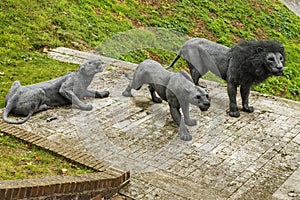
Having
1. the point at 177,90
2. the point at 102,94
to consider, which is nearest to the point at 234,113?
the point at 177,90

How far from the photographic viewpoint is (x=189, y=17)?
16.2 m

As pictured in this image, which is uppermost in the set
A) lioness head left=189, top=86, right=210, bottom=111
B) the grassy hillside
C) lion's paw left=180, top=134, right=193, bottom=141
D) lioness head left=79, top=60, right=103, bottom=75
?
lioness head left=189, top=86, right=210, bottom=111

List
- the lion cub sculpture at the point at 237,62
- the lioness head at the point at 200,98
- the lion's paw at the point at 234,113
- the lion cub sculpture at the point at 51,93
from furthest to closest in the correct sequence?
the lion's paw at the point at 234,113, the lion cub sculpture at the point at 237,62, the lion cub sculpture at the point at 51,93, the lioness head at the point at 200,98

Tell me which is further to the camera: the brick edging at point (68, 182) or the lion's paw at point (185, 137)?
the lion's paw at point (185, 137)

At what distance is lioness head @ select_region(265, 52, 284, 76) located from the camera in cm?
749

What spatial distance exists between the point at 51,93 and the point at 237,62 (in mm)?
3412

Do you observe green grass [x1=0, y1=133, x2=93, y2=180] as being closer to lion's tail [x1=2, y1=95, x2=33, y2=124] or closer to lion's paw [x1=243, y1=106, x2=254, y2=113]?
lion's tail [x1=2, y1=95, x2=33, y2=124]

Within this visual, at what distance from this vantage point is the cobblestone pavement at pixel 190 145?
5.94m

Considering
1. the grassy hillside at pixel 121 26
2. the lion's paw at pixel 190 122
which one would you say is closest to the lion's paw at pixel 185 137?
the lion's paw at pixel 190 122

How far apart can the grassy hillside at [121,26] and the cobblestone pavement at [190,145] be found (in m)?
1.79

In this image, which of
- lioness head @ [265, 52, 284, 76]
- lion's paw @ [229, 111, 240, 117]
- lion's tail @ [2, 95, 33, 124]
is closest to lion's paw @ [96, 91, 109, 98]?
lion's tail @ [2, 95, 33, 124]

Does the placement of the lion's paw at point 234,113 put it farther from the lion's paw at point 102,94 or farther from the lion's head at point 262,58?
the lion's paw at point 102,94

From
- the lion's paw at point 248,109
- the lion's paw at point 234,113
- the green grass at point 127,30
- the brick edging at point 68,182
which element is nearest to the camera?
Result: the brick edging at point 68,182

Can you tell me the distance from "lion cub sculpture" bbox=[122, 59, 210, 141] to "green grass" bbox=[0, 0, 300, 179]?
140 cm
